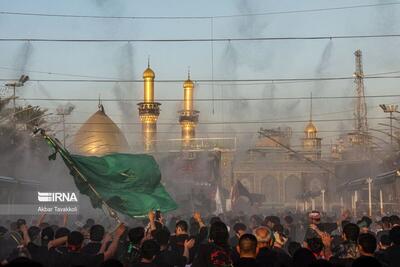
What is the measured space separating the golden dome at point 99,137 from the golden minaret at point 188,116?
10632mm

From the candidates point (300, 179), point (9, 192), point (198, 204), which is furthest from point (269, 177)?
point (9, 192)

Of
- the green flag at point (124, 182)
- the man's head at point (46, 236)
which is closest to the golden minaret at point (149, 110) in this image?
the green flag at point (124, 182)

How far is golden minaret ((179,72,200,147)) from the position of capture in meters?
93.2

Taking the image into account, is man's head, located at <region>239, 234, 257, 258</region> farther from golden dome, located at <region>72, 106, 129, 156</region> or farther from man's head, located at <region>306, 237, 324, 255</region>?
golden dome, located at <region>72, 106, 129, 156</region>

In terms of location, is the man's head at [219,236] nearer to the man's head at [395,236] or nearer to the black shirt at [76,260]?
the black shirt at [76,260]

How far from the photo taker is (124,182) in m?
18.0

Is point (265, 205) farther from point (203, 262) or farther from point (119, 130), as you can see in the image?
point (203, 262)

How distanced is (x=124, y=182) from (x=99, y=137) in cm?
6397

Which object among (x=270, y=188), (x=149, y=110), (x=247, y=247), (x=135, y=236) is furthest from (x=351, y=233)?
(x=270, y=188)

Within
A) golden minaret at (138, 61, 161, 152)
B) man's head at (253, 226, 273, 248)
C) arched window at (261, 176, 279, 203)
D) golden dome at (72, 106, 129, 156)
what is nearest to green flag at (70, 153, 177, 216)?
man's head at (253, 226, 273, 248)

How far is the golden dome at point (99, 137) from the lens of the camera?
258 ft

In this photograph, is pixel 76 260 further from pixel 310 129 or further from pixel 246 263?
pixel 310 129

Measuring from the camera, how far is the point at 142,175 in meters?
18.4

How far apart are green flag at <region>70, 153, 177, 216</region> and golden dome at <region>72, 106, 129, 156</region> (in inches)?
2302
